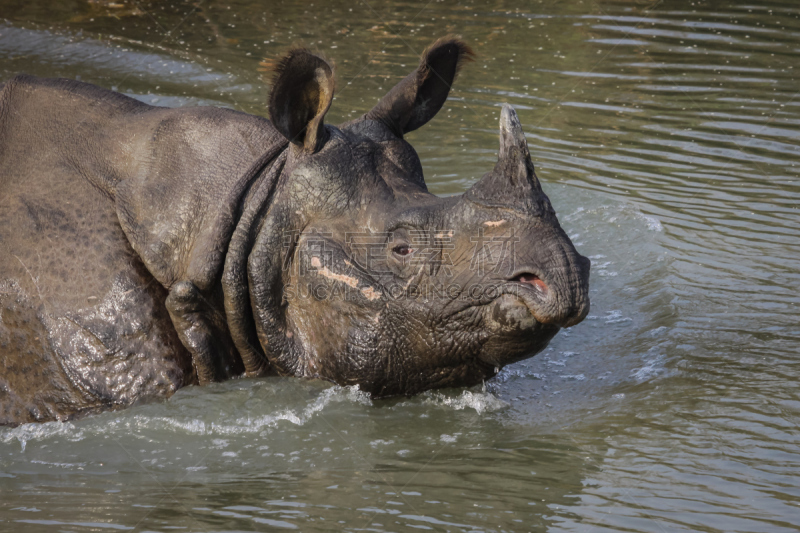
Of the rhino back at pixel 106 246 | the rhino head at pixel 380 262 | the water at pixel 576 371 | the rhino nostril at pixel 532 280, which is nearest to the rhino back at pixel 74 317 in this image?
the rhino back at pixel 106 246

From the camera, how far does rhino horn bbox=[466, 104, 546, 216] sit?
401cm

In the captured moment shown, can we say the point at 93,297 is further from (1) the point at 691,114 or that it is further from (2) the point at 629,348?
(1) the point at 691,114

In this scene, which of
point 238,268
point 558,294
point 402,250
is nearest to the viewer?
point 558,294

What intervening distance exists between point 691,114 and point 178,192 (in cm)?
614

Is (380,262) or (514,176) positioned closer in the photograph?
(514,176)

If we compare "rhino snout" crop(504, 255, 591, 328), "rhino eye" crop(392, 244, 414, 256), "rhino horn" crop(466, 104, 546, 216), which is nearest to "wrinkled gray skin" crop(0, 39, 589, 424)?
"rhino eye" crop(392, 244, 414, 256)

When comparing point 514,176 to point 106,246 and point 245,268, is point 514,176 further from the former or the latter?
point 106,246

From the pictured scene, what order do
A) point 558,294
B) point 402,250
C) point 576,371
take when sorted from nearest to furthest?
point 558,294 < point 402,250 < point 576,371

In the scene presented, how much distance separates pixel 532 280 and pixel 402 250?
69 centimetres

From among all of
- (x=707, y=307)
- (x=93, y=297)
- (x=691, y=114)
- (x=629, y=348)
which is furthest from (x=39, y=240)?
(x=691, y=114)

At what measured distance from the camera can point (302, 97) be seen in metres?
4.61

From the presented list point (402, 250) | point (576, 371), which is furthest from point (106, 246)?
point (576, 371)

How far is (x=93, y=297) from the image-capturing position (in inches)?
178

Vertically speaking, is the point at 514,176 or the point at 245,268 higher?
the point at 514,176
